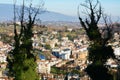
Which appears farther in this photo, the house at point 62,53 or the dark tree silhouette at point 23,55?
the house at point 62,53

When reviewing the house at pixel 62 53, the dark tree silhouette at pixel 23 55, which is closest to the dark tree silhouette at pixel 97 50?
the dark tree silhouette at pixel 23 55

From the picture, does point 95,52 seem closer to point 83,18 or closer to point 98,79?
point 98,79

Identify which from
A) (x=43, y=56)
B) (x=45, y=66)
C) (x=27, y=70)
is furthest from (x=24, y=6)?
(x=43, y=56)

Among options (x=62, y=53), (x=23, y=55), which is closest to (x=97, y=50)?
(x=23, y=55)

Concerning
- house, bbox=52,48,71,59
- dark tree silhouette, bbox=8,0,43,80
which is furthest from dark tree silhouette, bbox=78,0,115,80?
house, bbox=52,48,71,59

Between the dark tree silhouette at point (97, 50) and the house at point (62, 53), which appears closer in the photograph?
the dark tree silhouette at point (97, 50)

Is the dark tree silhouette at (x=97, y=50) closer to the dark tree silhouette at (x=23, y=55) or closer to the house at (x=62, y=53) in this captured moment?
the dark tree silhouette at (x=23, y=55)

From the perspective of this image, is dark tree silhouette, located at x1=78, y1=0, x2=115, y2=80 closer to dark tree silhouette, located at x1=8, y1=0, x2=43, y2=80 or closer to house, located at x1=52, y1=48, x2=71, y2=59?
dark tree silhouette, located at x1=8, y1=0, x2=43, y2=80

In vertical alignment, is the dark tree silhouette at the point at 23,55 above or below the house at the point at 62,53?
above

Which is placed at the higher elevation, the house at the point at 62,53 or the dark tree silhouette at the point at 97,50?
the dark tree silhouette at the point at 97,50
